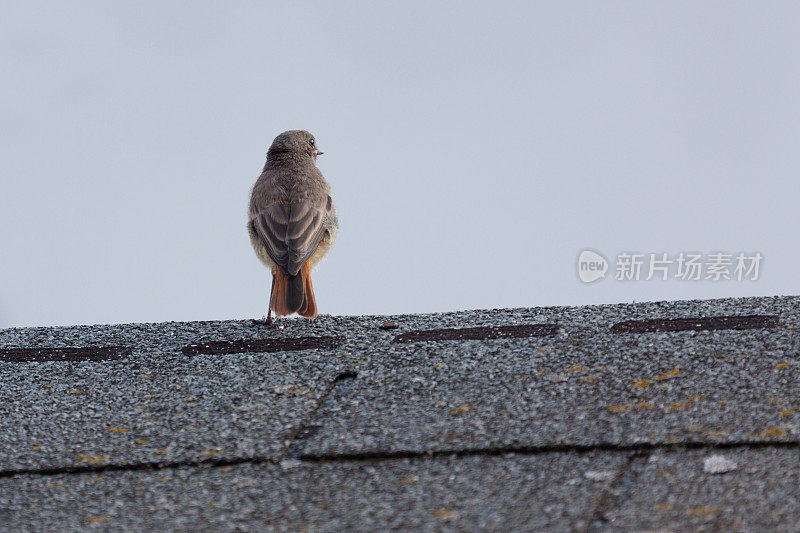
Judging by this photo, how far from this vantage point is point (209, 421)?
3.32 metres

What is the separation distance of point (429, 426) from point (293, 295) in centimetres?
228

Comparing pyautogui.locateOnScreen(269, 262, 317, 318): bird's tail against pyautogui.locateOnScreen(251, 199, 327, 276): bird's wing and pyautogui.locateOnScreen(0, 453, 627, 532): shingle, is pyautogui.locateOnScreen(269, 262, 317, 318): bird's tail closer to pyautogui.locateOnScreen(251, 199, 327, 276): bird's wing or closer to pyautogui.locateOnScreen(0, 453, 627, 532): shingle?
pyautogui.locateOnScreen(251, 199, 327, 276): bird's wing

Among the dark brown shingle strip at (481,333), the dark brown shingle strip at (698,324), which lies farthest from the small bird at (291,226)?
the dark brown shingle strip at (698,324)

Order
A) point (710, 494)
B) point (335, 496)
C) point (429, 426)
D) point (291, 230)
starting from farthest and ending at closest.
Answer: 1. point (291, 230)
2. point (429, 426)
3. point (335, 496)
4. point (710, 494)

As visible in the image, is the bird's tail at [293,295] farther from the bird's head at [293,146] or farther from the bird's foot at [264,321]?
the bird's head at [293,146]

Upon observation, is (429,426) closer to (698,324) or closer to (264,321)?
(698,324)

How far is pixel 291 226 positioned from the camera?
220 inches

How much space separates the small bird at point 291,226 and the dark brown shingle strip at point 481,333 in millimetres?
1045

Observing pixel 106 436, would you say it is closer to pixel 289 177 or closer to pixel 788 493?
pixel 788 493

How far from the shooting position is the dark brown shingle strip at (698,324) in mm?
3904

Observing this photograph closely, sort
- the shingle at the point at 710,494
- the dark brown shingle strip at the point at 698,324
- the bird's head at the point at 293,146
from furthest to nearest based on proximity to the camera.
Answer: the bird's head at the point at 293,146 → the dark brown shingle strip at the point at 698,324 → the shingle at the point at 710,494

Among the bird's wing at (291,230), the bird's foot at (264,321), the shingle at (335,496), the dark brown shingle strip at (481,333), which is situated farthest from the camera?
the bird's wing at (291,230)

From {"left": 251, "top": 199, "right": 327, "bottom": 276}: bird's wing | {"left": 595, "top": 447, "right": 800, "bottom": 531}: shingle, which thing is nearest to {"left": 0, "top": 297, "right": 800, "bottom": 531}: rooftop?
{"left": 595, "top": 447, "right": 800, "bottom": 531}: shingle

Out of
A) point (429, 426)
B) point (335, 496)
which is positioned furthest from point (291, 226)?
point (335, 496)
